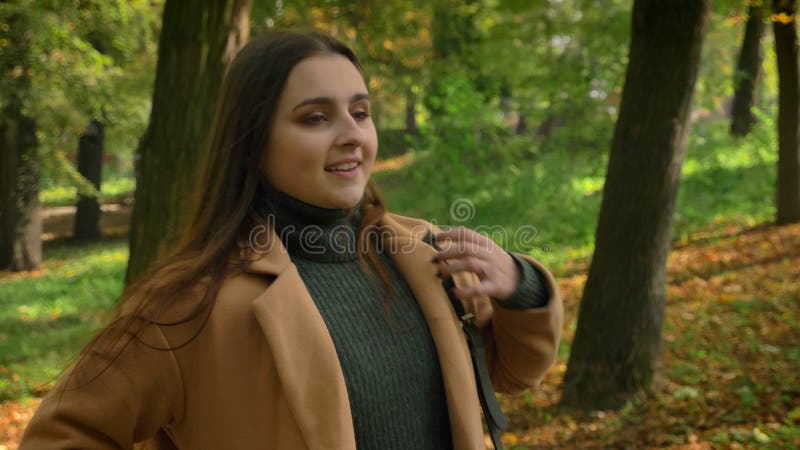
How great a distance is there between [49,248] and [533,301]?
20.2 m

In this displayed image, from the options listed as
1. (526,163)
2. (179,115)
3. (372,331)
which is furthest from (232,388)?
(526,163)

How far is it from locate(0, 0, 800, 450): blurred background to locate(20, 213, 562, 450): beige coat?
3.22 meters

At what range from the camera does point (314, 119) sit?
1925mm

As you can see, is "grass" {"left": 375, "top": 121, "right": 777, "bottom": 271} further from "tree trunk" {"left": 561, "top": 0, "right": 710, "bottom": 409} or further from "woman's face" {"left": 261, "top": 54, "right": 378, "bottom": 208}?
"woman's face" {"left": 261, "top": 54, "right": 378, "bottom": 208}

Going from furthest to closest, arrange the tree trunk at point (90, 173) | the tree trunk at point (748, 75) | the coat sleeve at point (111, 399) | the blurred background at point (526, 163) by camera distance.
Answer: the tree trunk at point (90, 173)
the tree trunk at point (748, 75)
the blurred background at point (526, 163)
the coat sleeve at point (111, 399)

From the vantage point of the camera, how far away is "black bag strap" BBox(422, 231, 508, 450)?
2086 millimetres

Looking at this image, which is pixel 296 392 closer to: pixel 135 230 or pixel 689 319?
pixel 135 230

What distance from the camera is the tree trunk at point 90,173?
1881 centimetres

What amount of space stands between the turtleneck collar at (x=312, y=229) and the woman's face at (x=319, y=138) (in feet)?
0.11

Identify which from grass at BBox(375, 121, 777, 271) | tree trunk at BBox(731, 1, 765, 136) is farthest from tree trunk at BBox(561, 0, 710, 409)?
tree trunk at BBox(731, 1, 765, 136)

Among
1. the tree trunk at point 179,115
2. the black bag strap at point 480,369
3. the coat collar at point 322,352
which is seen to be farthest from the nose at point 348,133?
the tree trunk at point 179,115

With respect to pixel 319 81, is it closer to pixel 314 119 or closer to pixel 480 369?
pixel 314 119

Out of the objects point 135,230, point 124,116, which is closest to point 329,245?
point 135,230

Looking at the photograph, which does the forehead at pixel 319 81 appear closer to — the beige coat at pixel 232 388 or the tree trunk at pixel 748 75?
the beige coat at pixel 232 388
